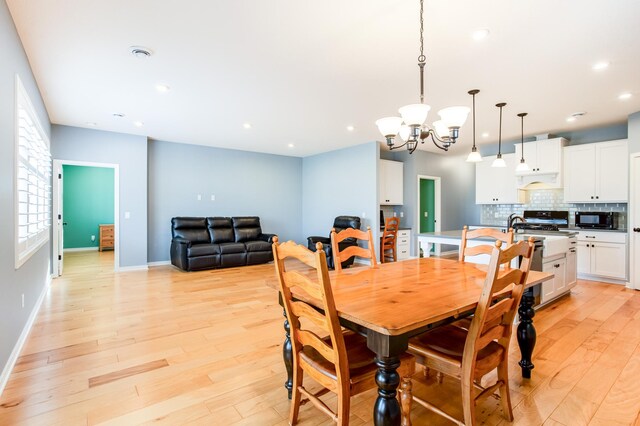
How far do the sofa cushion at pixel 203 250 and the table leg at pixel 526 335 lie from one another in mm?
5231

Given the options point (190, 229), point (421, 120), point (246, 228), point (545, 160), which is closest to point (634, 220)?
point (545, 160)

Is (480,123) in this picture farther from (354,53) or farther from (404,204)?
(354,53)

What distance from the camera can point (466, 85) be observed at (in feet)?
11.9

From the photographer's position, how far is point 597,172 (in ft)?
17.7

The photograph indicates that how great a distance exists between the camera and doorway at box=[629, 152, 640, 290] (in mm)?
4645

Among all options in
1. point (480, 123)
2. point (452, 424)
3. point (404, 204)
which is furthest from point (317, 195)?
point (452, 424)

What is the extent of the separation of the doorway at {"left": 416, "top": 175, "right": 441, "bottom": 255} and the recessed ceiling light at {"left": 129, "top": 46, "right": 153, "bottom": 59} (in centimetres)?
659

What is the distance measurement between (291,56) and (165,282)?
13.2 feet

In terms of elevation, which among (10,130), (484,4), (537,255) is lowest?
(537,255)

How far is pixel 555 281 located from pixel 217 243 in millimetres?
5703

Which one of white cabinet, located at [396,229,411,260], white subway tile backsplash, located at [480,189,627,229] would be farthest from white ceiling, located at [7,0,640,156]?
white cabinet, located at [396,229,411,260]

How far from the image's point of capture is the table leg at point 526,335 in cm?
223

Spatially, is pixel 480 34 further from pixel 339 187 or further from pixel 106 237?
pixel 106 237

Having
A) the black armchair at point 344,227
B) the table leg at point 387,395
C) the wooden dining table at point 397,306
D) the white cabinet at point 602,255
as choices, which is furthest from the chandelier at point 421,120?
the white cabinet at point 602,255
